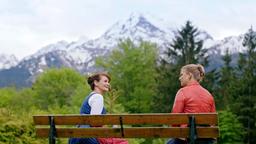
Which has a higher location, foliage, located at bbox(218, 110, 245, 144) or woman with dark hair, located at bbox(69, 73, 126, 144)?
woman with dark hair, located at bbox(69, 73, 126, 144)

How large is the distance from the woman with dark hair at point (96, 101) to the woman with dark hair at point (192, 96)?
0.92m

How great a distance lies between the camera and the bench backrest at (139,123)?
7863 millimetres

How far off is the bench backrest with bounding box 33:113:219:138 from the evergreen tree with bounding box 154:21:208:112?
161 ft

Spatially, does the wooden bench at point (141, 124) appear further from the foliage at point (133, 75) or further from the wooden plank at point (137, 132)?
the foliage at point (133, 75)

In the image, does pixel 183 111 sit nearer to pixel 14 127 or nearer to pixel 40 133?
pixel 40 133

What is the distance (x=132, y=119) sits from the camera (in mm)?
8055

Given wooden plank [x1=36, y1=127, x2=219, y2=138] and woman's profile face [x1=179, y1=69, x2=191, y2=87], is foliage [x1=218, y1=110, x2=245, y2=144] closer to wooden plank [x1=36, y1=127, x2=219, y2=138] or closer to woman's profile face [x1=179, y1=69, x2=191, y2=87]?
woman's profile face [x1=179, y1=69, x2=191, y2=87]

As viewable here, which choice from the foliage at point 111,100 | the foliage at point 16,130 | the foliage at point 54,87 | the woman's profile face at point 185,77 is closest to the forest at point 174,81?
the foliage at point 54,87

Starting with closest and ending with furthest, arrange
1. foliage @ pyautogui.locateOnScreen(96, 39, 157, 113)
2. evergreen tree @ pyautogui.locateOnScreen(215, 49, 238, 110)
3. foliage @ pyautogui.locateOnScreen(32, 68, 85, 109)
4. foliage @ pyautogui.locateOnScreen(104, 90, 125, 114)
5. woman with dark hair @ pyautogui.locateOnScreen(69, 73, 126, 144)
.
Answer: woman with dark hair @ pyautogui.locateOnScreen(69, 73, 126, 144) → foliage @ pyautogui.locateOnScreen(104, 90, 125, 114) → evergreen tree @ pyautogui.locateOnScreen(215, 49, 238, 110) → foliage @ pyautogui.locateOnScreen(96, 39, 157, 113) → foliage @ pyautogui.locateOnScreen(32, 68, 85, 109)

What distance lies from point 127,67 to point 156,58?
6.19 metres

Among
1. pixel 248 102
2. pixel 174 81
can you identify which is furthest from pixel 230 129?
pixel 174 81

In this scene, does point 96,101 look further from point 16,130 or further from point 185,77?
point 16,130

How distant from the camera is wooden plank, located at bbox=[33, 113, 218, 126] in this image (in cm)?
782

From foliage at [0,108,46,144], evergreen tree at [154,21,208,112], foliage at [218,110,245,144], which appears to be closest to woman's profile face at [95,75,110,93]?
foliage at [0,108,46,144]
